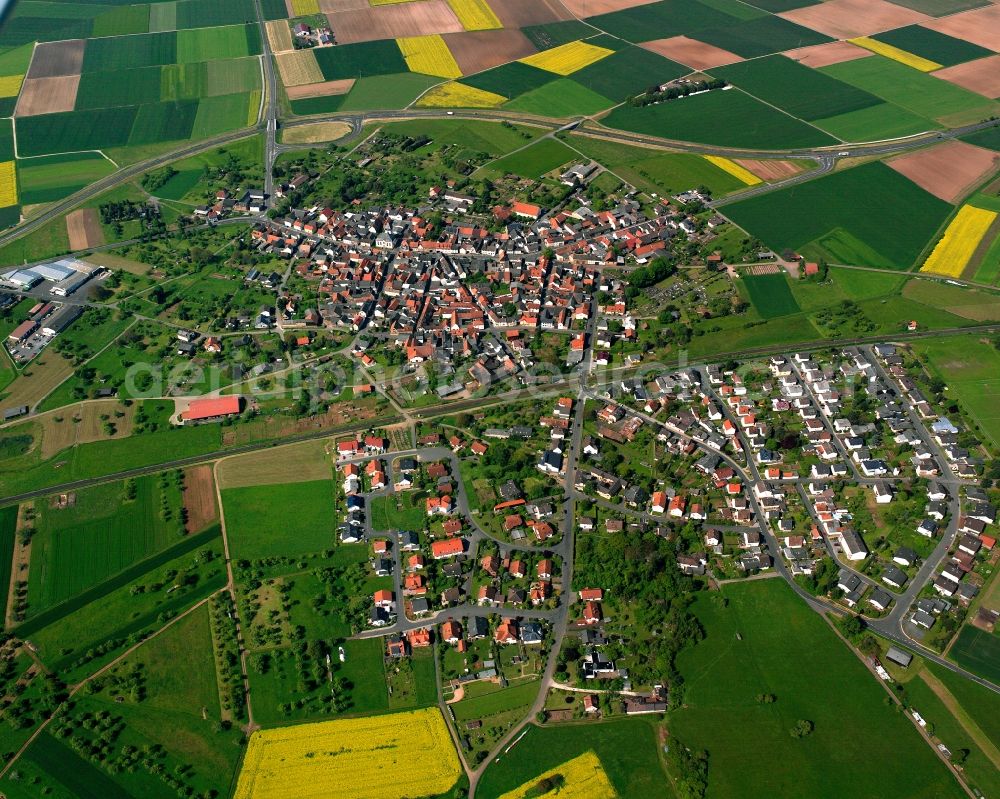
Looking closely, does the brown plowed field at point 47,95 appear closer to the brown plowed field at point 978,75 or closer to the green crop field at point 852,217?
the green crop field at point 852,217

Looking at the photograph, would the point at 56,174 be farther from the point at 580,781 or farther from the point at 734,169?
the point at 580,781

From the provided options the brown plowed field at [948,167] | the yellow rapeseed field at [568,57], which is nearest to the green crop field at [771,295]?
the brown plowed field at [948,167]

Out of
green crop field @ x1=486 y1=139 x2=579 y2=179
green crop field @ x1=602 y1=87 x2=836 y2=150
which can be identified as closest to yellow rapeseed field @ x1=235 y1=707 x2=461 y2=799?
green crop field @ x1=486 y1=139 x2=579 y2=179

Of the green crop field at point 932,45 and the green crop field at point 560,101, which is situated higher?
the green crop field at point 932,45

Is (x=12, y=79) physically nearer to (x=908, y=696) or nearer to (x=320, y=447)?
(x=320, y=447)

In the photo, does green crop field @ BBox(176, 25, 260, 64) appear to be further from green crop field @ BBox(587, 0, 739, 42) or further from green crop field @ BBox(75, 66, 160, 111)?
green crop field @ BBox(587, 0, 739, 42)

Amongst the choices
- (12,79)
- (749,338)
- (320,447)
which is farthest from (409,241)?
(12,79)

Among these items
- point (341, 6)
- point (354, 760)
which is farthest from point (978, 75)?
point (354, 760)
